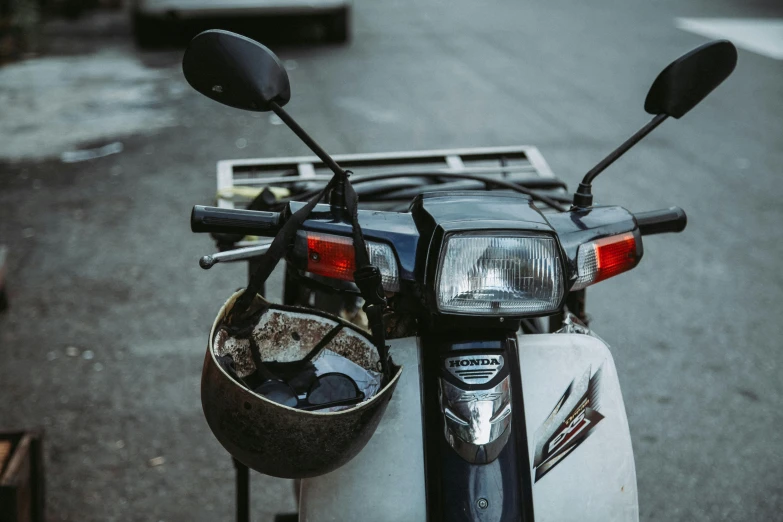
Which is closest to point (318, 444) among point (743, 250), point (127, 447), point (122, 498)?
point (122, 498)

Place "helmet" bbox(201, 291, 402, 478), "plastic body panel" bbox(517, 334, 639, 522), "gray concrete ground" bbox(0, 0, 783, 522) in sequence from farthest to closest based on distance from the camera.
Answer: "gray concrete ground" bbox(0, 0, 783, 522) < "plastic body panel" bbox(517, 334, 639, 522) < "helmet" bbox(201, 291, 402, 478)

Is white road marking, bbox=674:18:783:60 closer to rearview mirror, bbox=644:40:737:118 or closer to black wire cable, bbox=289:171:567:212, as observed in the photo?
black wire cable, bbox=289:171:567:212

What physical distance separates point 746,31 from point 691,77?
9582 mm

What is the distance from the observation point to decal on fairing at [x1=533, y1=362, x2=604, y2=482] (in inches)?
64.2

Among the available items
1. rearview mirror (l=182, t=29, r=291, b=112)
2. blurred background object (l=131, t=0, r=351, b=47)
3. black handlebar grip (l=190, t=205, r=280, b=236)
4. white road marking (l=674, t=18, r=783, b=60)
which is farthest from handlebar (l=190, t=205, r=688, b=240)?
white road marking (l=674, t=18, r=783, b=60)

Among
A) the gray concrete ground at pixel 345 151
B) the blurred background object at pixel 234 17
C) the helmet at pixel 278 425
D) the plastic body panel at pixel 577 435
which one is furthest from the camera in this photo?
the blurred background object at pixel 234 17

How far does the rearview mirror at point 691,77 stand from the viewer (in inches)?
68.2

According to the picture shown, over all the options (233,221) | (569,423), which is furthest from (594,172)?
(233,221)

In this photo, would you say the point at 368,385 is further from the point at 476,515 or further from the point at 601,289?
the point at 601,289

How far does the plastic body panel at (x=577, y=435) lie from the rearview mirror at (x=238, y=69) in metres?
0.72

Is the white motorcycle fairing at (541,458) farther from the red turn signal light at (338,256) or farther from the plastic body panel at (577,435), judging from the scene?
the red turn signal light at (338,256)

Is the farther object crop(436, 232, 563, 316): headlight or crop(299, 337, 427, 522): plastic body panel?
crop(299, 337, 427, 522): plastic body panel

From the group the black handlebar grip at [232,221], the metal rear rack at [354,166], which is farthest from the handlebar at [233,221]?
the metal rear rack at [354,166]

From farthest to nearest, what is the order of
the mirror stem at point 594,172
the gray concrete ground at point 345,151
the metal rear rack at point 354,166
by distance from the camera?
1. the gray concrete ground at point 345,151
2. the metal rear rack at point 354,166
3. the mirror stem at point 594,172
